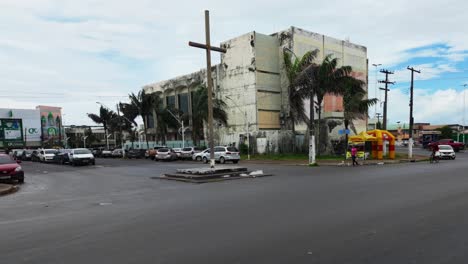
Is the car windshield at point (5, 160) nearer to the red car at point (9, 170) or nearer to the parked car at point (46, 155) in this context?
the red car at point (9, 170)

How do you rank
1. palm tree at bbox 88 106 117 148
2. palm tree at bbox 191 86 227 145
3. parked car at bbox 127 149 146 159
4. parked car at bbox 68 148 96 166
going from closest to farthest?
parked car at bbox 68 148 96 166 → palm tree at bbox 191 86 227 145 → parked car at bbox 127 149 146 159 → palm tree at bbox 88 106 117 148

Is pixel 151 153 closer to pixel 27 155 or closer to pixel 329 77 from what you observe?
pixel 27 155

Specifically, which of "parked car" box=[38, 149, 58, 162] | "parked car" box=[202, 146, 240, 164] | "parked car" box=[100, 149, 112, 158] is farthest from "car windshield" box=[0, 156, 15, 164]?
"parked car" box=[100, 149, 112, 158]

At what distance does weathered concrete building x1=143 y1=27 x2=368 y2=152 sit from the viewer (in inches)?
1747

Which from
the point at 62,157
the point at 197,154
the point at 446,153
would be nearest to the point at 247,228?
the point at 197,154

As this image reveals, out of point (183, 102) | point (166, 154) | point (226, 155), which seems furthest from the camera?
point (183, 102)

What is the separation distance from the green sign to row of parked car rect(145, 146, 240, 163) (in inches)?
2498

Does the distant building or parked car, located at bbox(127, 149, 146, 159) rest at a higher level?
the distant building

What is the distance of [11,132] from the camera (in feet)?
303

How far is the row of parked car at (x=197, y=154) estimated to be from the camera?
110ft

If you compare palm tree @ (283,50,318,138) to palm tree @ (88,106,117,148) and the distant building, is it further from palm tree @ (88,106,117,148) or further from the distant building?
the distant building

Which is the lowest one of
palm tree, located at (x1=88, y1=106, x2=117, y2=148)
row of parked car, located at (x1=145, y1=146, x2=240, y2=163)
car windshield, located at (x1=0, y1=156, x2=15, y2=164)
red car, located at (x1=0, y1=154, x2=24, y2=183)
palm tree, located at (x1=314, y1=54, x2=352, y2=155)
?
row of parked car, located at (x1=145, y1=146, x2=240, y2=163)

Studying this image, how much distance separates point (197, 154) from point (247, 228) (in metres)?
31.8

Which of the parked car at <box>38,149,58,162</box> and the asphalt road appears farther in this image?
the parked car at <box>38,149,58,162</box>
